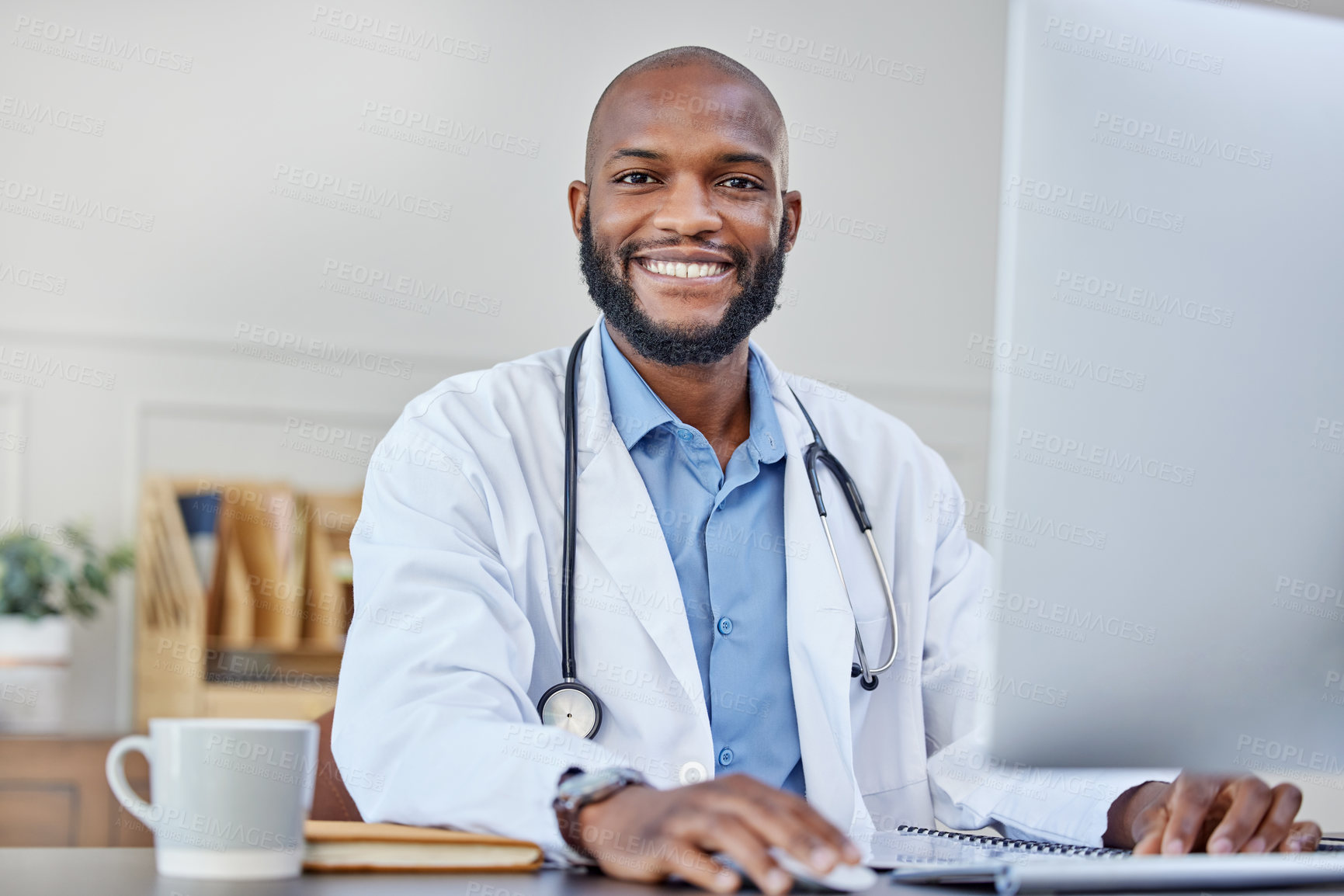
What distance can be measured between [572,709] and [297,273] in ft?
7.36

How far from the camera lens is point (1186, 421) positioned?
0.61 meters

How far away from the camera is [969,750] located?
137 cm

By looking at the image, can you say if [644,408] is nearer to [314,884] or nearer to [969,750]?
[969,750]

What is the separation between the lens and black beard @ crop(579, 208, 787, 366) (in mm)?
1608

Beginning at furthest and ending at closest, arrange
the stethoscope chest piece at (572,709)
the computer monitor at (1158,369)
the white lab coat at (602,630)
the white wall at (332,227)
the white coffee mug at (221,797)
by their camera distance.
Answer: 1. the white wall at (332,227)
2. the stethoscope chest piece at (572,709)
3. the white lab coat at (602,630)
4. the white coffee mug at (221,797)
5. the computer monitor at (1158,369)

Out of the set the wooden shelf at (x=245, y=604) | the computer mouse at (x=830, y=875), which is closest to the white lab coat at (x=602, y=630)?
the computer mouse at (x=830, y=875)

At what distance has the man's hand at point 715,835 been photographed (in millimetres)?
651

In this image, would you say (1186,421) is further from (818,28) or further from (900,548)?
(818,28)

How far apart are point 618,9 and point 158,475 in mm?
1720

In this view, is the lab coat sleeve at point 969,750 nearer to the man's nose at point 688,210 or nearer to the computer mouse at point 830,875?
the computer mouse at point 830,875

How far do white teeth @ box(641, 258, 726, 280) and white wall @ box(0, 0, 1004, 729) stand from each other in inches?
66.1

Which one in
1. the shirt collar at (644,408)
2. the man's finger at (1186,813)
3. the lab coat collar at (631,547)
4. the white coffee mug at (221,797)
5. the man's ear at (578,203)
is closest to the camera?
the white coffee mug at (221,797)

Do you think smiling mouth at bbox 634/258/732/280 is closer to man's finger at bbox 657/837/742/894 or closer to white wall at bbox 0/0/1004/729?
man's finger at bbox 657/837/742/894

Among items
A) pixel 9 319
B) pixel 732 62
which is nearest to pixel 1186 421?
pixel 732 62
